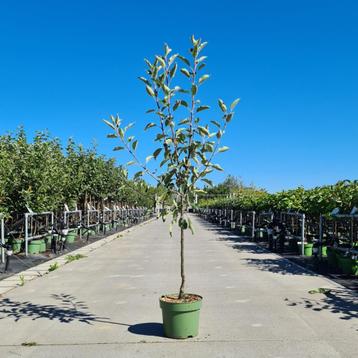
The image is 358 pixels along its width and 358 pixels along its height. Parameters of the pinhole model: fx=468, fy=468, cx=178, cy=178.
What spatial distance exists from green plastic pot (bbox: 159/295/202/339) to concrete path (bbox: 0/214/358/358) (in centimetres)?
13

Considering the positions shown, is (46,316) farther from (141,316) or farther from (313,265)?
(313,265)

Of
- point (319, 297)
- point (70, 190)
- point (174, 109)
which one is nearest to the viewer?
point (174, 109)

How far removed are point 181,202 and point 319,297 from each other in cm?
442

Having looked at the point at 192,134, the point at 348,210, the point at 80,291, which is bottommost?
the point at 80,291

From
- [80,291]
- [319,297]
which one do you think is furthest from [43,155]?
[319,297]

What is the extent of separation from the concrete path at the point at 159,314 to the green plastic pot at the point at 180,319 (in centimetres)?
13

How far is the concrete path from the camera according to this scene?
5.67 m

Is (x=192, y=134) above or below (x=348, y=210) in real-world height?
above

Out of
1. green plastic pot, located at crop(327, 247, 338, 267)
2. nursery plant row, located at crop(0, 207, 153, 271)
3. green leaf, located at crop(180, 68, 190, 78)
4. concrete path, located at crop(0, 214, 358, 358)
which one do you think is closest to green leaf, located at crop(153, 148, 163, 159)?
green leaf, located at crop(180, 68, 190, 78)

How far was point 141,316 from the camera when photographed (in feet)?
24.0

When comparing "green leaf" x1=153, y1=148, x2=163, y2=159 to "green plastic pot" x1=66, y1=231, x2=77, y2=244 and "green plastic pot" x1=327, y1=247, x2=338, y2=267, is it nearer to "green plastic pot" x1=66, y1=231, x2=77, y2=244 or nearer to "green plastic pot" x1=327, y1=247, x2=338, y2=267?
"green plastic pot" x1=327, y1=247, x2=338, y2=267

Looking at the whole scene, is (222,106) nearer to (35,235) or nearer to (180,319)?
(180,319)

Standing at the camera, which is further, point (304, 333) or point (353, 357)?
point (304, 333)

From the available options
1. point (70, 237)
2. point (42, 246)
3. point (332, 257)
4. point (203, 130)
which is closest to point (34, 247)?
point (42, 246)
